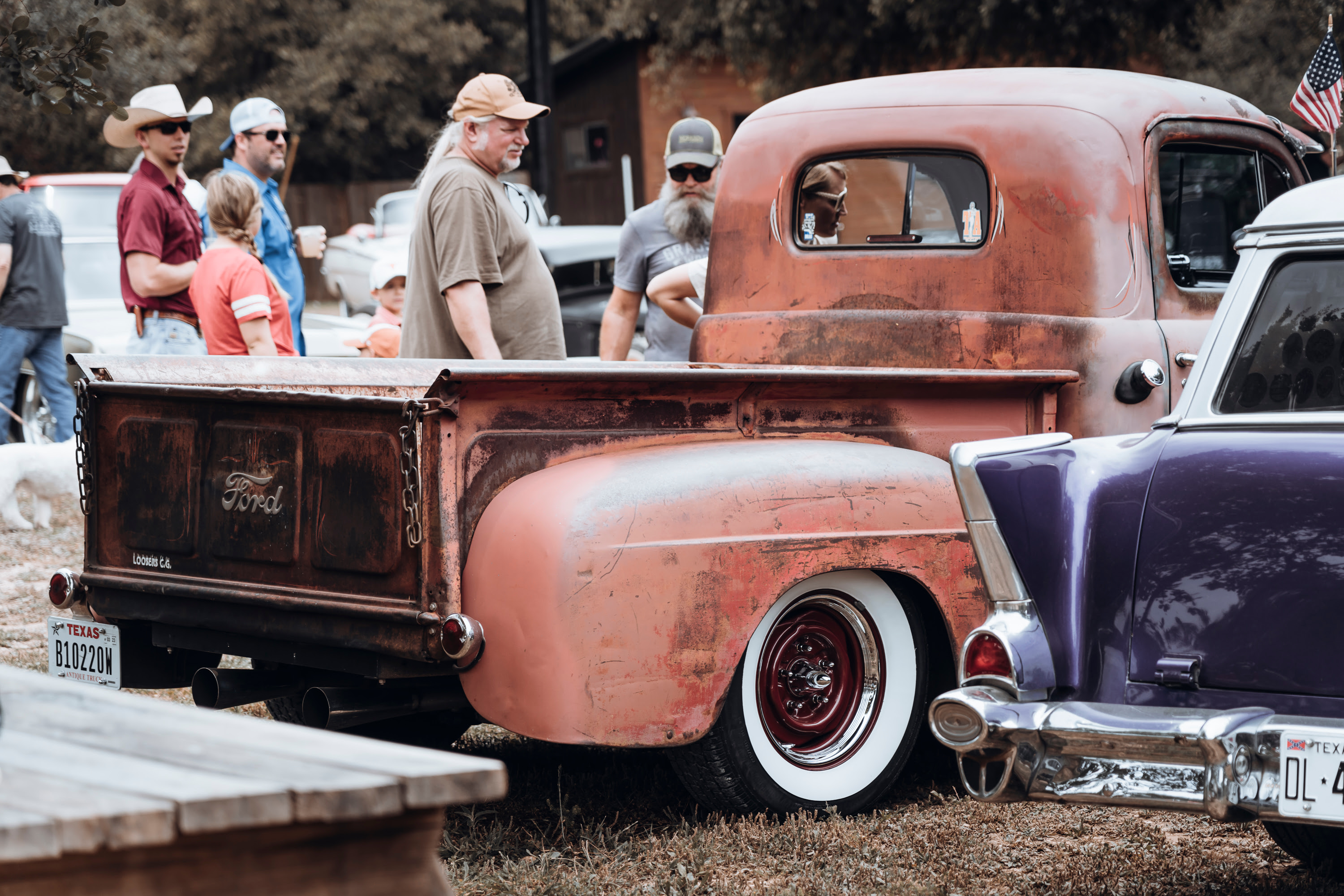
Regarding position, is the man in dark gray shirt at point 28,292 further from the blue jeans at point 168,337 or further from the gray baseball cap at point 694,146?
the gray baseball cap at point 694,146

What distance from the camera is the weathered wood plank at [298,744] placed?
1818 mm

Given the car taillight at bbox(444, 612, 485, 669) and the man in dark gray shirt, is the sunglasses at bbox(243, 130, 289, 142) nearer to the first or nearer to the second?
the man in dark gray shirt

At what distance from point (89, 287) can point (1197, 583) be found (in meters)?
10.8

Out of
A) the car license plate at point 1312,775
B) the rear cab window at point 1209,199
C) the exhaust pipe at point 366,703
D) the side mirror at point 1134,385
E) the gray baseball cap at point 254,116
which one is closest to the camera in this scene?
the car license plate at point 1312,775

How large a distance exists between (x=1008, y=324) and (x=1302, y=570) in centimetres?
196

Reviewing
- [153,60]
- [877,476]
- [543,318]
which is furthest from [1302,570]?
[153,60]

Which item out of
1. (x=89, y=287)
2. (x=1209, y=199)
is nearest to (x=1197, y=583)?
(x=1209, y=199)

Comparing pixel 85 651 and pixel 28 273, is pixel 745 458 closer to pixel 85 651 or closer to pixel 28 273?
pixel 85 651

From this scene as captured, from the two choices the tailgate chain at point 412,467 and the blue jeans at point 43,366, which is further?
the blue jeans at point 43,366

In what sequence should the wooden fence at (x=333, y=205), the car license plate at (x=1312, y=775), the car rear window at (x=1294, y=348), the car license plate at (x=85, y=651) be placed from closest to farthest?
the car license plate at (x=1312, y=775)
the car rear window at (x=1294, y=348)
the car license plate at (x=85, y=651)
the wooden fence at (x=333, y=205)

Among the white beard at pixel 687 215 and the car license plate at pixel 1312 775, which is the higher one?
the white beard at pixel 687 215

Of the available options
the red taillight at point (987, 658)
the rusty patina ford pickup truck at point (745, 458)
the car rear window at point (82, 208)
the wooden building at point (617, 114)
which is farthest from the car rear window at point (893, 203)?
the wooden building at point (617, 114)

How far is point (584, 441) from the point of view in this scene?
3.87 meters

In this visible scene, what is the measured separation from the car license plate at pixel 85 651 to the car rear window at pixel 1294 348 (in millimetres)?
2969
